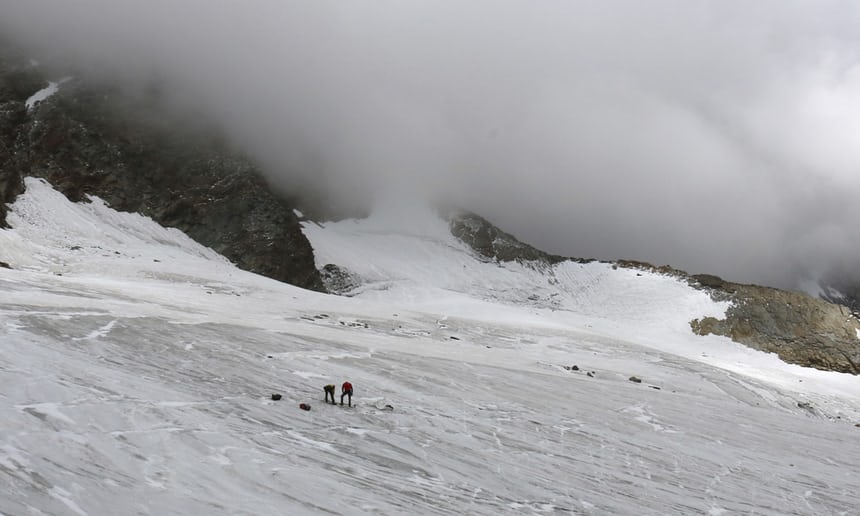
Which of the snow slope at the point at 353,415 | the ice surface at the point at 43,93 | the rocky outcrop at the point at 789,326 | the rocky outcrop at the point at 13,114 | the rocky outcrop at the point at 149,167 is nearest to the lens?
the snow slope at the point at 353,415

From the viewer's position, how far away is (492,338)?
124 ft

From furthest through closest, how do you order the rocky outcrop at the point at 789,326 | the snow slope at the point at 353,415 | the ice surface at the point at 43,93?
1. the ice surface at the point at 43,93
2. the rocky outcrop at the point at 789,326
3. the snow slope at the point at 353,415

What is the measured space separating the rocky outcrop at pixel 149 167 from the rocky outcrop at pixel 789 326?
4611cm

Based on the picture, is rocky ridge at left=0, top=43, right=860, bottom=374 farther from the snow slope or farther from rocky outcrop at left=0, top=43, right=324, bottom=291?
the snow slope

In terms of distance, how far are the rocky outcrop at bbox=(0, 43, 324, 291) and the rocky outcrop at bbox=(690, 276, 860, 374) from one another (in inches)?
1815

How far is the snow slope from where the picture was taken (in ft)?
34.5

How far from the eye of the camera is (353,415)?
15.6m

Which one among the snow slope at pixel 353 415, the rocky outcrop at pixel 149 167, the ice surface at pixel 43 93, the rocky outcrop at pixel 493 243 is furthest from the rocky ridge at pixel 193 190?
the snow slope at pixel 353 415

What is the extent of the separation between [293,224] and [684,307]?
155ft

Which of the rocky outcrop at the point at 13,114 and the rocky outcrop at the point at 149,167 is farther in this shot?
the rocky outcrop at the point at 149,167

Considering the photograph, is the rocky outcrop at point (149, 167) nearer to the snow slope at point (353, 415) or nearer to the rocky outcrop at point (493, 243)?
the snow slope at point (353, 415)

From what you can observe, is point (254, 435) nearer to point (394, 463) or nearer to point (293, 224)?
point (394, 463)

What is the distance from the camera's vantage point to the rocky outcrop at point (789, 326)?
64.1m

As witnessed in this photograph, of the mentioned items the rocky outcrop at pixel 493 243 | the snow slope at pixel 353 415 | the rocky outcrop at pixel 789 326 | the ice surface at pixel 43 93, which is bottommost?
the snow slope at pixel 353 415
